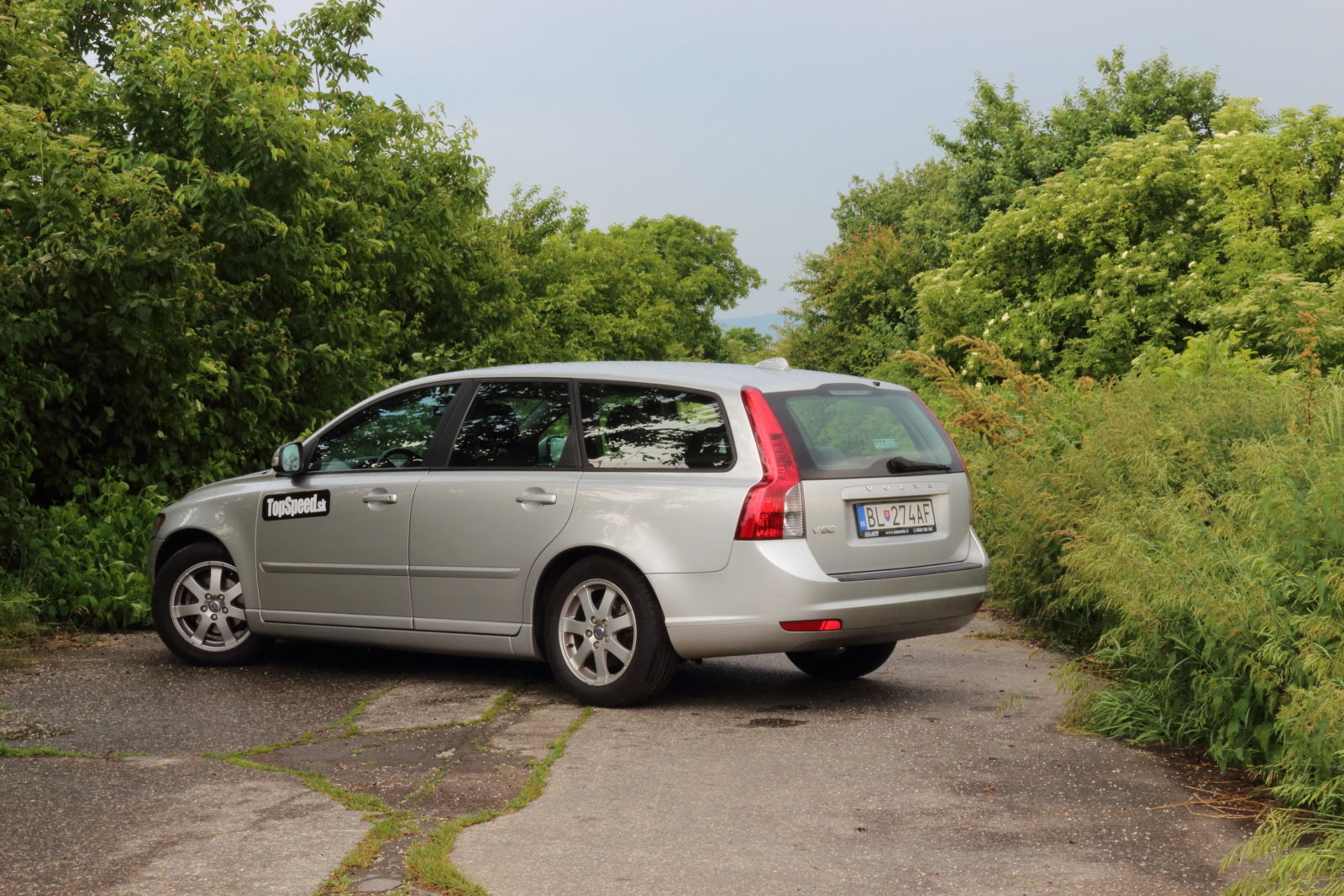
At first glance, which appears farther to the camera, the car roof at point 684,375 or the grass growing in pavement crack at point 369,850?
the car roof at point 684,375

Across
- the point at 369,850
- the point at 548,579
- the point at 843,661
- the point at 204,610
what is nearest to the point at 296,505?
the point at 204,610

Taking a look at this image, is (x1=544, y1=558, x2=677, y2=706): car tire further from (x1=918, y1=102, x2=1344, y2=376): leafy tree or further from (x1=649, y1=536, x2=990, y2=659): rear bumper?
(x1=918, y1=102, x2=1344, y2=376): leafy tree

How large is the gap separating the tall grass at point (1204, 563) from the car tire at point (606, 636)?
78.8 inches

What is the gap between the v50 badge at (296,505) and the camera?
26.9 ft

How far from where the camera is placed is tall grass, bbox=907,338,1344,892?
5.17 meters

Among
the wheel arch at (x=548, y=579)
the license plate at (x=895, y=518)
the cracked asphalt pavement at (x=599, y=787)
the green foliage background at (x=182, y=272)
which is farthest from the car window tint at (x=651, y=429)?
the green foliage background at (x=182, y=272)

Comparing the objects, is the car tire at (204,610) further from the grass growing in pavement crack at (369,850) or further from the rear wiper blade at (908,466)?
the rear wiper blade at (908,466)

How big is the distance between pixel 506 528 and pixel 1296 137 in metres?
25.8

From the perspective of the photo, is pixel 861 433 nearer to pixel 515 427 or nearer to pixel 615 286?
pixel 515 427

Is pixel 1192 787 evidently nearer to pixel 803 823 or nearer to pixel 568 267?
pixel 803 823

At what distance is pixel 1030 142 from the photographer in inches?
1651

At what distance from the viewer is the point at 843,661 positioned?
26.7 ft

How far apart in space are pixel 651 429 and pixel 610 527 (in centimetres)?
55

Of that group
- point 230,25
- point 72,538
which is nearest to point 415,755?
point 72,538
